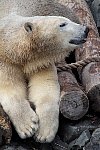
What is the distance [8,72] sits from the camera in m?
3.65

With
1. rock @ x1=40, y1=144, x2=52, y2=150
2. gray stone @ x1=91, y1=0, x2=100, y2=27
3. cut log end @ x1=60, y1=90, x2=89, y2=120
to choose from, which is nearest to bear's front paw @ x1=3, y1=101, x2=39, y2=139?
rock @ x1=40, y1=144, x2=52, y2=150

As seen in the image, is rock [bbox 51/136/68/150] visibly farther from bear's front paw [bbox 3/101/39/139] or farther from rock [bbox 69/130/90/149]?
bear's front paw [bbox 3/101/39/139]

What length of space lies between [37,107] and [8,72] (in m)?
0.38

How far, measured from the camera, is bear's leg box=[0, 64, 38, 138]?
3395 mm

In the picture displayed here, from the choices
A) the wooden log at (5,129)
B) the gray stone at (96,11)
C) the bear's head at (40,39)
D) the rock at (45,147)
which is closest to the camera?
the wooden log at (5,129)

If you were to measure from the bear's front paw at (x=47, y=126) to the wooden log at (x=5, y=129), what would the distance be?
209 millimetres

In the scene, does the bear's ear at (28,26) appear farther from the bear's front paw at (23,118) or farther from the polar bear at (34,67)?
the bear's front paw at (23,118)

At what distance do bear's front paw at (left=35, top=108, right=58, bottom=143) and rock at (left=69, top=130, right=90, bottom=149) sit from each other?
16cm

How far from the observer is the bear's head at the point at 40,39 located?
3500 millimetres

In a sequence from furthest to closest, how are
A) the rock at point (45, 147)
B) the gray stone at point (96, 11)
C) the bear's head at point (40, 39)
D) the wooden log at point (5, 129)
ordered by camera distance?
the gray stone at point (96, 11) < the bear's head at point (40, 39) < the rock at point (45, 147) < the wooden log at point (5, 129)

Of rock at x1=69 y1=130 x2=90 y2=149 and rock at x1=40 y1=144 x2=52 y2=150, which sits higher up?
rock at x1=69 y1=130 x2=90 y2=149

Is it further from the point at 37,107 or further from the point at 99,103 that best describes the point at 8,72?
the point at 99,103

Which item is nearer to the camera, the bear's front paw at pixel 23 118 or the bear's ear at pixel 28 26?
the bear's front paw at pixel 23 118

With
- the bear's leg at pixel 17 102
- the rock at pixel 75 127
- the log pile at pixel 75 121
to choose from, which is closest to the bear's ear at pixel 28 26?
the bear's leg at pixel 17 102
